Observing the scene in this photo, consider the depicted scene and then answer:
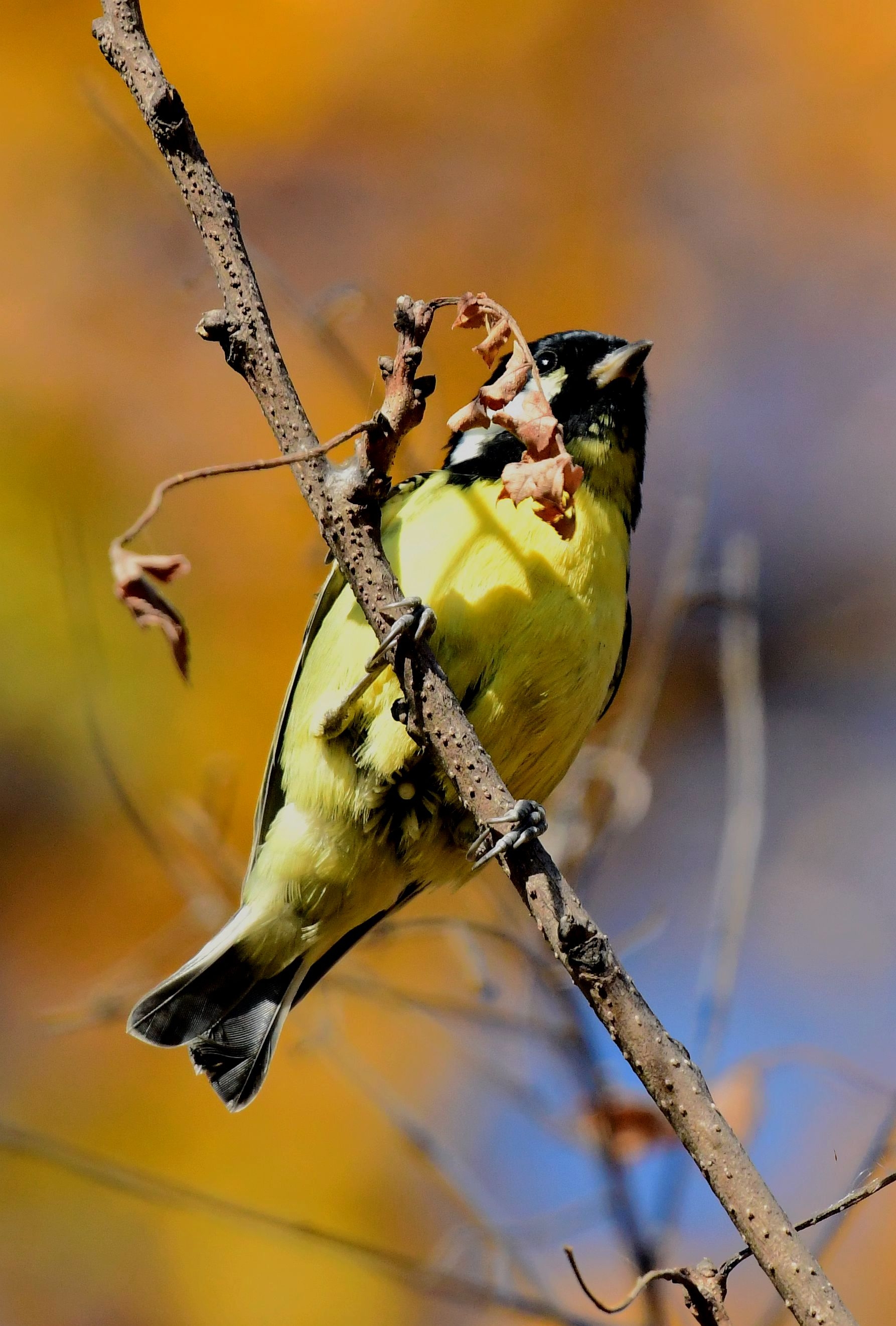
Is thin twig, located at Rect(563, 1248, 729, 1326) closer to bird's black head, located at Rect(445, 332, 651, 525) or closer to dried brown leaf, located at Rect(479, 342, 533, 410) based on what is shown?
dried brown leaf, located at Rect(479, 342, 533, 410)

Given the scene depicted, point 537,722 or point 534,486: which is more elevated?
point 537,722

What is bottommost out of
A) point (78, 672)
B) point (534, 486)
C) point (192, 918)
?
point (534, 486)

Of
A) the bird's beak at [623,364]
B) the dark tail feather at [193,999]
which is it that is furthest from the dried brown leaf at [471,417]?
the dark tail feather at [193,999]

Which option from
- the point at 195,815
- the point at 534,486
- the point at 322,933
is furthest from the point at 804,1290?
the point at 195,815

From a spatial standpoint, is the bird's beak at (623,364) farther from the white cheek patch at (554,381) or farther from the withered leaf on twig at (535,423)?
the withered leaf on twig at (535,423)

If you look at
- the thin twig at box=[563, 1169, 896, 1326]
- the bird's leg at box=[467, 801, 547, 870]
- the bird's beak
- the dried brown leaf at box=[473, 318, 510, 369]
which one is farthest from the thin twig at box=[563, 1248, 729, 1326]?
the bird's beak

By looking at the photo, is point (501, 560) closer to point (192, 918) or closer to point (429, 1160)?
point (429, 1160)
